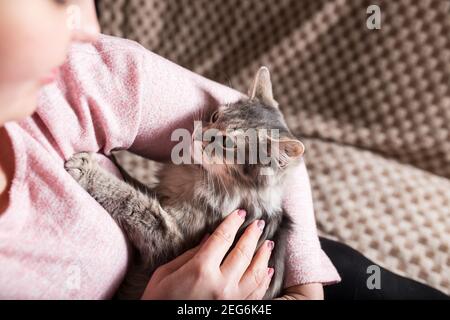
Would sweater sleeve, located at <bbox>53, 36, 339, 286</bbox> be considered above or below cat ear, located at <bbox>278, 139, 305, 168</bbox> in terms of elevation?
above

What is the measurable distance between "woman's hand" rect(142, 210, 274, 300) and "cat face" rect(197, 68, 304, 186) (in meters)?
0.13

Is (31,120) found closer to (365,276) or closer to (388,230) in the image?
(365,276)

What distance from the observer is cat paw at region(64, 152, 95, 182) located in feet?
2.79

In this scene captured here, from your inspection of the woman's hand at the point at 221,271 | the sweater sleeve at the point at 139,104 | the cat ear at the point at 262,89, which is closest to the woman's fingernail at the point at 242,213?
the woman's hand at the point at 221,271

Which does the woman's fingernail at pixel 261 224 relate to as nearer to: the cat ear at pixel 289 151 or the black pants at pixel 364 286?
the cat ear at pixel 289 151

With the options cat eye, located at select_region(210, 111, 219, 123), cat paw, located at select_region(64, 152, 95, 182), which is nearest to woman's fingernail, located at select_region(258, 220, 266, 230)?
cat eye, located at select_region(210, 111, 219, 123)

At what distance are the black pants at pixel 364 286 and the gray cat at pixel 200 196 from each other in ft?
0.73

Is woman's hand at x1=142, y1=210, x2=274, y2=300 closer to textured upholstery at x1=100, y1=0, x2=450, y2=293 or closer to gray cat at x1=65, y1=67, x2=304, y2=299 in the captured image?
gray cat at x1=65, y1=67, x2=304, y2=299

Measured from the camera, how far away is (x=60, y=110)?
80cm

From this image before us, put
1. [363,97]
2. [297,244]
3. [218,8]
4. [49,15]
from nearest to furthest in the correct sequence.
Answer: [49,15] → [297,244] → [363,97] → [218,8]

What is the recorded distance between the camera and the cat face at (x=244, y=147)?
106cm

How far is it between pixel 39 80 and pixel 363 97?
4.22 feet

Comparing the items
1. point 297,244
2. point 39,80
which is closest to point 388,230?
point 297,244

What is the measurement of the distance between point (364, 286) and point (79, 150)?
0.82 m
